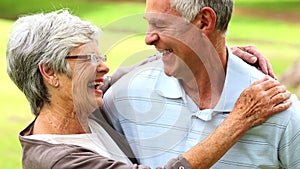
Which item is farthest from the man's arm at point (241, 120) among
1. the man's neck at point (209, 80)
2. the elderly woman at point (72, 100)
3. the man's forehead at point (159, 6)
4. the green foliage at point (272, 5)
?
the green foliage at point (272, 5)

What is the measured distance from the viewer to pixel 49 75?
249 centimetres

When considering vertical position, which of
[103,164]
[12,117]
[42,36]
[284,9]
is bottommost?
[284,9]

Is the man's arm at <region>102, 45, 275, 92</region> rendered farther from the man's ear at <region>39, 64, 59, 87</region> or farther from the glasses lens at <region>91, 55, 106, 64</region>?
the man's ear at <region>39, 64, 59, 87</region>

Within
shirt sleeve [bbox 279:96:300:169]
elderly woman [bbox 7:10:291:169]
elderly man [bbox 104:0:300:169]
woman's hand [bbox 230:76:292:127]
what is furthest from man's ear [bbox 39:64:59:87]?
shirt sleeve [bbox 279:96:300:169]

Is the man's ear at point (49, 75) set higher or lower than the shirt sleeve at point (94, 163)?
higher

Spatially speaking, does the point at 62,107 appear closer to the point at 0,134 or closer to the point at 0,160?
the point at 0,160

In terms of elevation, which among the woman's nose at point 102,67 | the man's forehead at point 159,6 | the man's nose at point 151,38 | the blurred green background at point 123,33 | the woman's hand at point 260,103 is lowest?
the blurred green background at point 123,33

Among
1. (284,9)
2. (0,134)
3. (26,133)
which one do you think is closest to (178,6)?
(26,133)

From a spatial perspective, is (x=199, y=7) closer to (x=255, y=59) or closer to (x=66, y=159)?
(x=255, y=59)

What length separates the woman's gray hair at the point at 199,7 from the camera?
239 cm

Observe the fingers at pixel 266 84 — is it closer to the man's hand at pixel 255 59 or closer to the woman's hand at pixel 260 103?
the woman's hand at pixel 260 103

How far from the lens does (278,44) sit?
13305mm

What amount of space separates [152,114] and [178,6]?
0.43 metres

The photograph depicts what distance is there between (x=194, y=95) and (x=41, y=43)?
560mm
